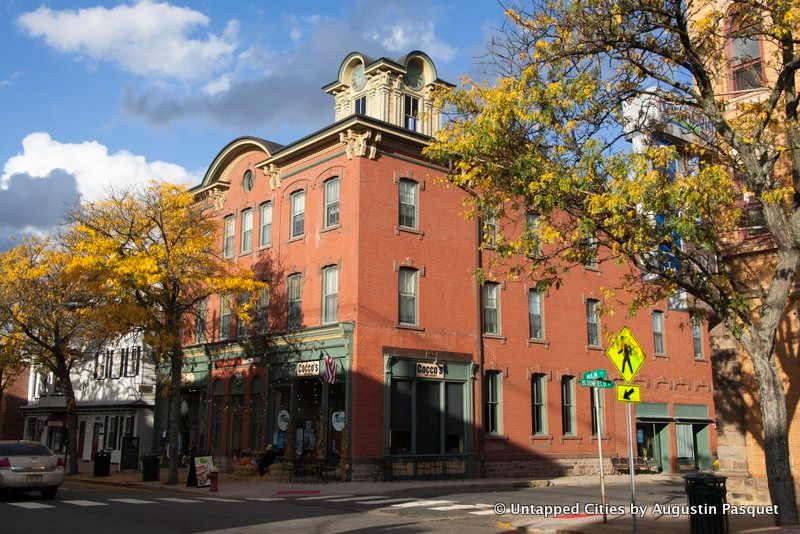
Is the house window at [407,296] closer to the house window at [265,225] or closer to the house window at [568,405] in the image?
the house window at [265,225]

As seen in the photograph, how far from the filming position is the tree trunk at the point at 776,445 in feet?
39.4

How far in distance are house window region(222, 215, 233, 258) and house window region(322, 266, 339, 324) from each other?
7824 mm

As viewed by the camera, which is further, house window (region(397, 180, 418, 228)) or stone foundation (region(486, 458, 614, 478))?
stone foundation (region(486, 458, 614, 478))

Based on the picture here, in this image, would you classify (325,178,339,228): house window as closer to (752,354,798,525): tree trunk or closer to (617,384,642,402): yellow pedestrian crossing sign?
(617,384,642,402): yellow pedestrian crossing sign

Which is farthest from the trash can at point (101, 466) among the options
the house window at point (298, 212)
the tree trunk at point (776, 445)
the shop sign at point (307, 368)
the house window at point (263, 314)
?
the tree trunk at point (776, 445)

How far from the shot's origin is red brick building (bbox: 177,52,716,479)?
26.7 metres

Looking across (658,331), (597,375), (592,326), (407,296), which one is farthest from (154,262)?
(658,331)

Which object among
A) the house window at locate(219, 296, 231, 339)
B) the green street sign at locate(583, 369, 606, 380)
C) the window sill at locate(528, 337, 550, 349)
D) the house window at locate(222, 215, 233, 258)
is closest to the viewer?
the green street sign at locate(583, 369, 606, 380)

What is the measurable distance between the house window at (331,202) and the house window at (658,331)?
1825cm

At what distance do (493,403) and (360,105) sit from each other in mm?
13583

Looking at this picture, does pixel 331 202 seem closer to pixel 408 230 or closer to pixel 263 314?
pixel 408 230

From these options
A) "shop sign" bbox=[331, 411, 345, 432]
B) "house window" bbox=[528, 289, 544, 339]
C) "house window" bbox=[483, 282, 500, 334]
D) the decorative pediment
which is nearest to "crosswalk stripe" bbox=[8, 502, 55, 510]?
"shop sign" bbox=[331, 411, 345, 432]

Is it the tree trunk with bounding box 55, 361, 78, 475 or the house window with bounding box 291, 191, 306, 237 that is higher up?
the house window with bounding box 291, 191, 306, 237

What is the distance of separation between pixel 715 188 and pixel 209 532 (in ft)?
33.7
